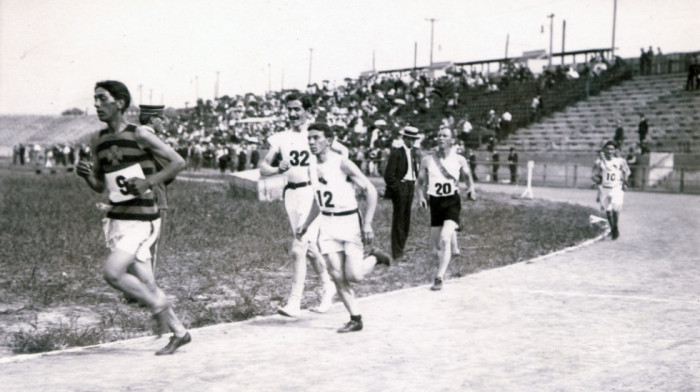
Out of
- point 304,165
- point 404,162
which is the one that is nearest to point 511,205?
point 404,162

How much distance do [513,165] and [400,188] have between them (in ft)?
83.9

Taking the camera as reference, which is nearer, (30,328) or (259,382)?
(259,382)

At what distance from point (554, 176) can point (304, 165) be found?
98.7 feet

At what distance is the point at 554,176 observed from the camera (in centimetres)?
3672

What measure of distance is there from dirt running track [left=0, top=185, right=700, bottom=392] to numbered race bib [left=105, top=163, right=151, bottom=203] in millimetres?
1153

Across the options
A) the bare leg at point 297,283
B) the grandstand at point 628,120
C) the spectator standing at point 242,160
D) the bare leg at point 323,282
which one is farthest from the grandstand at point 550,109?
the bare leg at point 297,283

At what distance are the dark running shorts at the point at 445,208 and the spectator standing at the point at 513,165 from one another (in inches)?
1061

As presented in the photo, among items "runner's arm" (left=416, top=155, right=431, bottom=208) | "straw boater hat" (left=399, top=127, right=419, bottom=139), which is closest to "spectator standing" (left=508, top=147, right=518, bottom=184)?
"straw boater hat" (left=399, top=127, right=419, bottom=139)

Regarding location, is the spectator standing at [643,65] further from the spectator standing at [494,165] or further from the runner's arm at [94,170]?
the runner's arm at [94,170]

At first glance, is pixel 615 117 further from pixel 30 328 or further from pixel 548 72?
pixel 30 328

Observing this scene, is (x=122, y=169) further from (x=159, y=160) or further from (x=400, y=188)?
(x=400, y=188)

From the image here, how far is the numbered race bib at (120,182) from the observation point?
599 centimetres

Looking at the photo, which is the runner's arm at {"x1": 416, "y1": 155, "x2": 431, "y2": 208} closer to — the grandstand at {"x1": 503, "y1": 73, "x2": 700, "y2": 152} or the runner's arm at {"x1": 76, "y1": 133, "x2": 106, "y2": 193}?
the runner's arm at {"x1": 76, "y1": 133, "x2": 106, "y2": 193}

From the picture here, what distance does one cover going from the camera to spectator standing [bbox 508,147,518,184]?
3707cm
